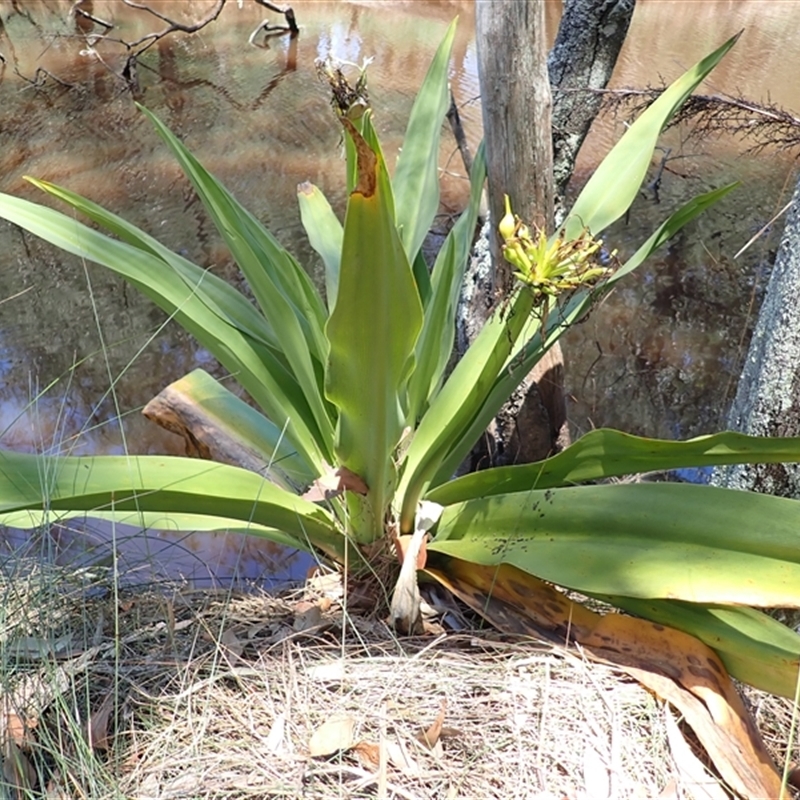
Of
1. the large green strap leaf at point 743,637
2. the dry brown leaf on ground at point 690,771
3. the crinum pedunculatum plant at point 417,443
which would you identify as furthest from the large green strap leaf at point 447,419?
the dry brown leaf on ground at point 690,771

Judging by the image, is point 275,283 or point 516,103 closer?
point 275,283

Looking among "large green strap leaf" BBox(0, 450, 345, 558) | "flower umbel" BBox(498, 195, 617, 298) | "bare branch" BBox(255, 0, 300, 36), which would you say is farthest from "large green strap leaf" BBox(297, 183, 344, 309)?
"bare branch" BBox(255, 0, 300, 36)

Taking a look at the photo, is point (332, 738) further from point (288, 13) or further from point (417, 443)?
point (288, 13)

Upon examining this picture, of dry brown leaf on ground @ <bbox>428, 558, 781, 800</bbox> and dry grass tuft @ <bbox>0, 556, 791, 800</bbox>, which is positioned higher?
dry brown leaf on ground @ <bbox>428, 558, 781, 800</bbox>

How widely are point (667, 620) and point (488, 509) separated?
28 cm

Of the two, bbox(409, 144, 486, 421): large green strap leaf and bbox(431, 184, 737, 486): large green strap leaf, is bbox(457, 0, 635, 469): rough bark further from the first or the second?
bbox(431, 184, 737, 486): large green strap leaf

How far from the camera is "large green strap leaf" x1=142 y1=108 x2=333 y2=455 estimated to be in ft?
3.85

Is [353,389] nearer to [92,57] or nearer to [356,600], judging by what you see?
[356,600]

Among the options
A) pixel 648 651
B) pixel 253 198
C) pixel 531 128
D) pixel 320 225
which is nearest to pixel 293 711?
pixel 648 651

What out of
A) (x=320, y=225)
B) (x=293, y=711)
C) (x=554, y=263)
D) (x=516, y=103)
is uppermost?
(x=516, y=103)

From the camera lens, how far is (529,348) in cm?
119

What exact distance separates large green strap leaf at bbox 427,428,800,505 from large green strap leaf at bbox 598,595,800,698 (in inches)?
6.8

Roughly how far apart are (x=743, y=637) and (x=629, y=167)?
2.54ft

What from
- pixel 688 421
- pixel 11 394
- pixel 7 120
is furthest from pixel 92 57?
pixel 688 421
